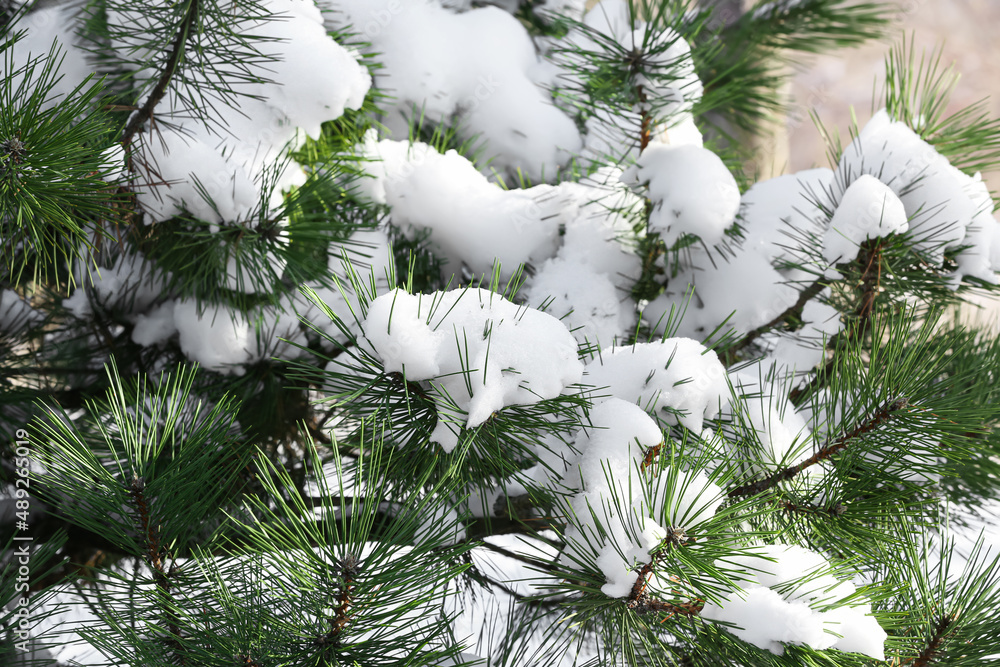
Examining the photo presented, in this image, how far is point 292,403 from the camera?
72 centimetres

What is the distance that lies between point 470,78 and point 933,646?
0.77 metres

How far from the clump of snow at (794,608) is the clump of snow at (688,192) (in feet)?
1.02

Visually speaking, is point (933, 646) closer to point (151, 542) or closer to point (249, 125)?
point (151, 542)

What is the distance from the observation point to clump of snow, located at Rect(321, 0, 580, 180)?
812 millimetres

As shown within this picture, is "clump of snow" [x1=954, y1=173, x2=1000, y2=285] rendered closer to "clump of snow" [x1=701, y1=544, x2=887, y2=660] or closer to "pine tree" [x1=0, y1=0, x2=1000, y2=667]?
"pine tree" [x1=0, y1=0, x2=1000, y2=667]

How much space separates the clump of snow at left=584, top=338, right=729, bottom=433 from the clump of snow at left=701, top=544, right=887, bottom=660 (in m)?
0.10

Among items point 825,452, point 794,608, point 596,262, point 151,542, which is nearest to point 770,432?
point 825,452

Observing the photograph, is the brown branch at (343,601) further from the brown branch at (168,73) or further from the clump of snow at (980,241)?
the clump of snow at (980,241)

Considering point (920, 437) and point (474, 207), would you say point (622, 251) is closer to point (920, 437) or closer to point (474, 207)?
point (474, 207)

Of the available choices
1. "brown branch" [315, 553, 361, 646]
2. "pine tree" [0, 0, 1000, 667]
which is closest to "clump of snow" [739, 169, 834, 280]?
"pine tree" [0, 0, 1000, 667]

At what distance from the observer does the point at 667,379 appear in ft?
1.43

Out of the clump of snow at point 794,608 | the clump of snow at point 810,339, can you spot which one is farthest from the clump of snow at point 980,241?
the clump of snow at point 794,608

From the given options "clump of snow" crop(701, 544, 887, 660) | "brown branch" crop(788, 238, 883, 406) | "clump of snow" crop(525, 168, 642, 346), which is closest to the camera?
"clump of snow" crop(701, 544, 887, 660)

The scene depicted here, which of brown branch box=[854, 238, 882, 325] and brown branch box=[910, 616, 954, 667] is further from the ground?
brown branch box=[854, 238, 882, 325]
